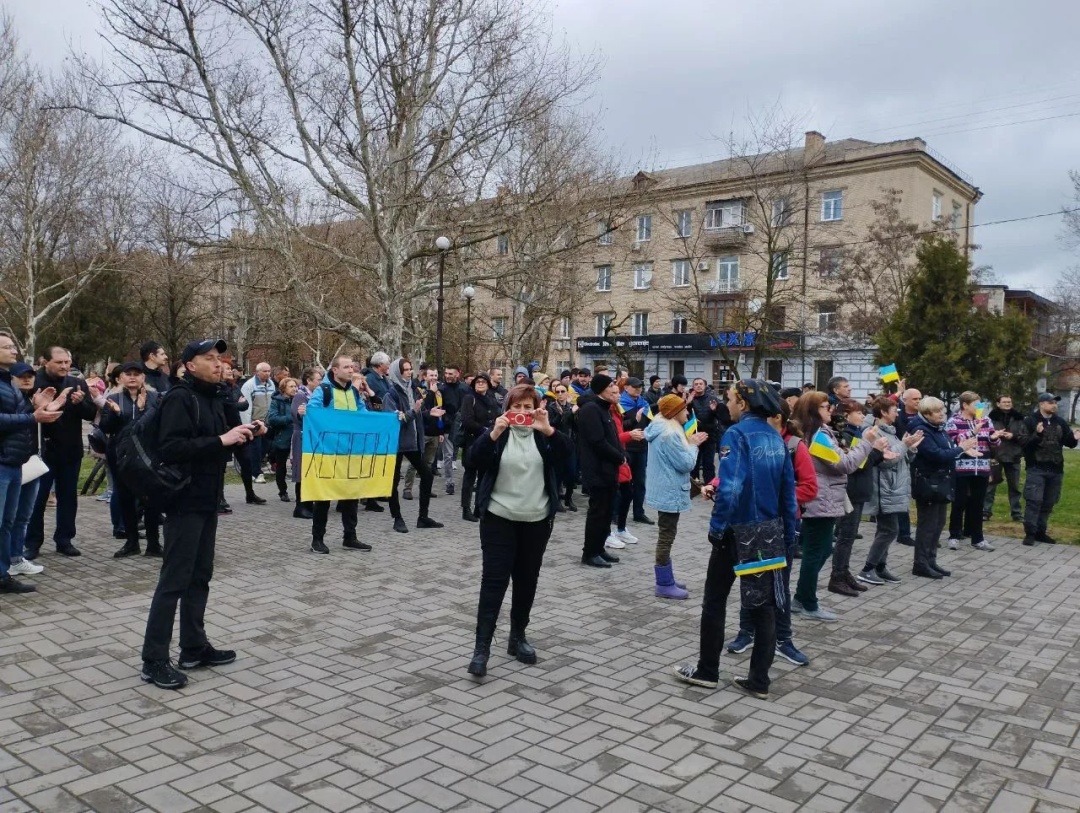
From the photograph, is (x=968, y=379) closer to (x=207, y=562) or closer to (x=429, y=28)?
(x=429, y=28)

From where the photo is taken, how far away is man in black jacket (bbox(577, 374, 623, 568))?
26.8 feet

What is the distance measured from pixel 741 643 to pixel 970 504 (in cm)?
620

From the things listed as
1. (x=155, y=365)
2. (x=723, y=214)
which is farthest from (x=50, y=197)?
(x=723, y=214)

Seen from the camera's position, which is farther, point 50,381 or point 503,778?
point 50,381

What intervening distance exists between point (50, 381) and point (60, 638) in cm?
320

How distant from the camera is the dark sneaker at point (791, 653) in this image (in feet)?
18.7

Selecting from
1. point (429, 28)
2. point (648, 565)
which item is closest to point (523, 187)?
point (429, 28)

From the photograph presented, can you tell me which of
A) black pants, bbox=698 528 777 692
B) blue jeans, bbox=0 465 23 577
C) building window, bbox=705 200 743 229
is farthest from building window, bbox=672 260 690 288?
black pants, bbox=698 528 777 692

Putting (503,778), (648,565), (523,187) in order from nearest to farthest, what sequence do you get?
(503,778)
(648,565)
(523,187)

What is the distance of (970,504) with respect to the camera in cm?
1055

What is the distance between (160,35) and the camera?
18.9 metres

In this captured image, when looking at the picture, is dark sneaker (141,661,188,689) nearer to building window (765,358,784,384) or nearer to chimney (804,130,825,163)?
building window (765,358,784,384)

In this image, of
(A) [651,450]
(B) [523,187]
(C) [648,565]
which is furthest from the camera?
(B) [523,187]

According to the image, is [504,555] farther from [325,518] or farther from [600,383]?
[325,518]
